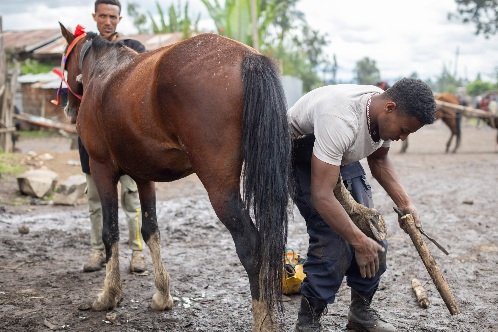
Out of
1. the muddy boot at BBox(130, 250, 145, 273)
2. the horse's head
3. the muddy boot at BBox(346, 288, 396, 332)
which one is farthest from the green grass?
the muddy boot at BBox(346, 288, 396, 332)

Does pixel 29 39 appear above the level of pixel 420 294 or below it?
above

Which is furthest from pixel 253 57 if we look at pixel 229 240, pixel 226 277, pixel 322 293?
pixel 229 240

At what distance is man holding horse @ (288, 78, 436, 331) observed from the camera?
271 centimetres

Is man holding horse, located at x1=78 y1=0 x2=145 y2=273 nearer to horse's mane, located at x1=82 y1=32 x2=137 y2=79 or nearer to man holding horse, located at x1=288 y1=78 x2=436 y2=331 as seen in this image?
horse's mane, located at x1=82 y1=32 x2=137 y2=79

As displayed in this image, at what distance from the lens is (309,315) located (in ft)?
10.4

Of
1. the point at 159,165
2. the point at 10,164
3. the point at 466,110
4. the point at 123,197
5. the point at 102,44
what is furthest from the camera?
the point at 466,110

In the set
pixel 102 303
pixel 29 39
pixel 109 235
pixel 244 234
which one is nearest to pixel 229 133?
pixel 244 234

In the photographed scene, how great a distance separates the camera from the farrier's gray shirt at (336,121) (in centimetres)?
271

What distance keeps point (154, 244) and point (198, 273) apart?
784mm

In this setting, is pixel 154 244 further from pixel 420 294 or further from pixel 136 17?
pixel 136 17

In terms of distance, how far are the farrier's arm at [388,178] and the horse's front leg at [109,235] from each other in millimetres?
1756

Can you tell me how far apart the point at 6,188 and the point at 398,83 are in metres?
6.95

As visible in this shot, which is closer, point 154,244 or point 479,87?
point 154,244

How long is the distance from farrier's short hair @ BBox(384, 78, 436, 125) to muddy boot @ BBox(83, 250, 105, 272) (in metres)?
2.93
